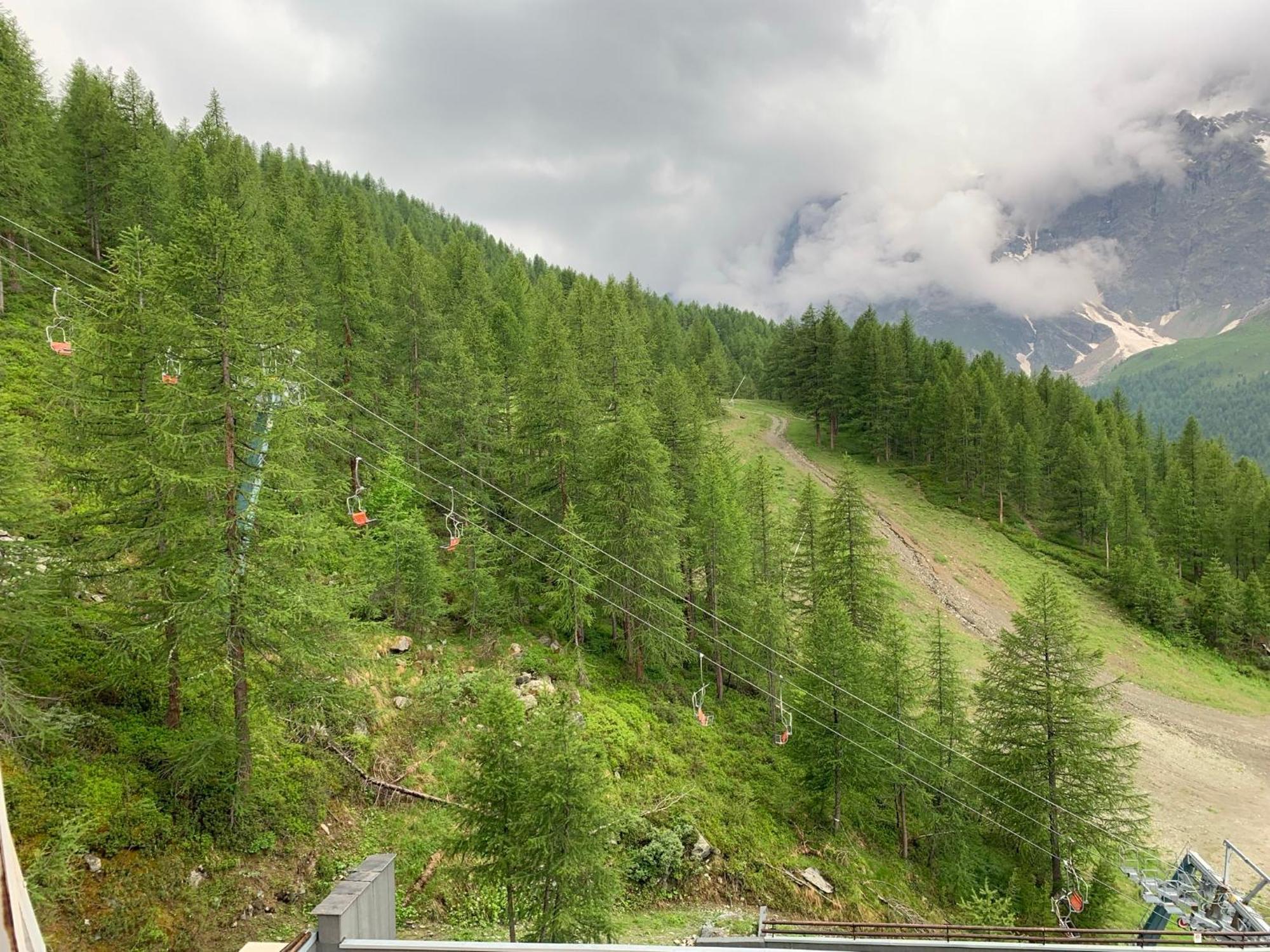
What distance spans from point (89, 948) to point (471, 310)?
128 feet

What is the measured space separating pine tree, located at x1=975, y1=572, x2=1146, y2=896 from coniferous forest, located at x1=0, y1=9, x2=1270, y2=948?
0.48ft

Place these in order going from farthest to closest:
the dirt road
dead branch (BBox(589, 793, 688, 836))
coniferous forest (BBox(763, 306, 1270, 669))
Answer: coniferous forest (BBox(763, 306, 1270, 669)) → the dirt road → dead branch (BBox(589, 793, 688, 836))

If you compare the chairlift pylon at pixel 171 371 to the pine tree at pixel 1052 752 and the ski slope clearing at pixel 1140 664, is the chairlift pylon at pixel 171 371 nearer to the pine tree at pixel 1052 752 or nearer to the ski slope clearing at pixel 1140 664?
the pine tree at pixel 1052 752

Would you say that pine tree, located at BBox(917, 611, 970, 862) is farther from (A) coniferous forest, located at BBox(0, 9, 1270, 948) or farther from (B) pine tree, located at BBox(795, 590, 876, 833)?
(B) pine tree, located at BBox(795, 590, 876, 833)

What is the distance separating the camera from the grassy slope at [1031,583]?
1639 inches

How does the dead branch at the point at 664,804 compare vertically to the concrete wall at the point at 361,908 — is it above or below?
below

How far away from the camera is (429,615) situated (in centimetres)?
2430

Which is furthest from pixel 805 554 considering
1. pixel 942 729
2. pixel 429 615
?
pixel 429 615

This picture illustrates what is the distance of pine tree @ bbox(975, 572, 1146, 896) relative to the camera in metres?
22.0

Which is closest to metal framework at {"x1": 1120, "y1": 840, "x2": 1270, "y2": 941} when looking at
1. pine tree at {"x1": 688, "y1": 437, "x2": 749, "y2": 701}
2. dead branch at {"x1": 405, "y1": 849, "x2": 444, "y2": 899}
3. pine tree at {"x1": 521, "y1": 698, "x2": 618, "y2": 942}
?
pine tree at {"x1": 521, "y1": 698, "x2": 618, "y2": 942}

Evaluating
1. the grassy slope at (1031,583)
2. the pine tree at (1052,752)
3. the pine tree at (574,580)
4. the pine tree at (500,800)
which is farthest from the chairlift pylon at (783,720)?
the grassy slope at (1031,583)

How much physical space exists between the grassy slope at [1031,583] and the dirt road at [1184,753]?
1.59 m

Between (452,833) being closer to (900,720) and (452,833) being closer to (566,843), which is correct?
(566,843)

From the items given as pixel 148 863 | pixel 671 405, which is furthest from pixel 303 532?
pixel 671 405
